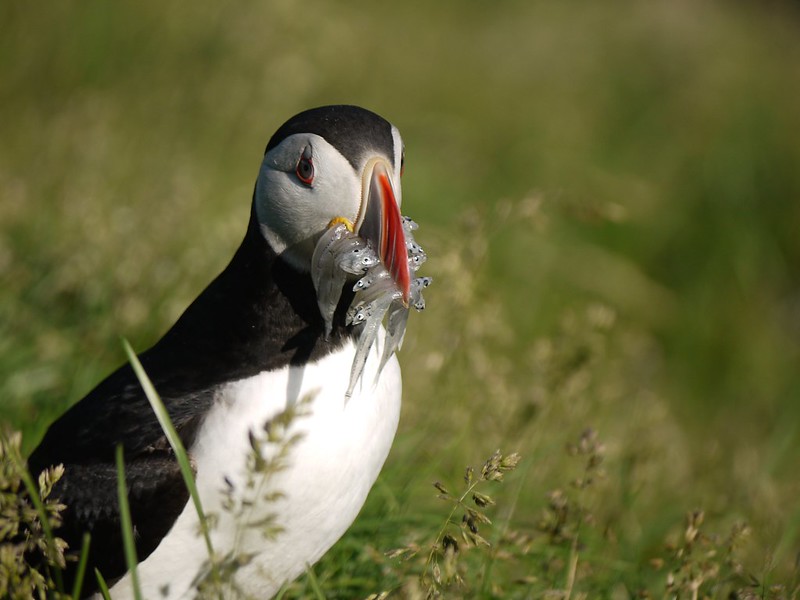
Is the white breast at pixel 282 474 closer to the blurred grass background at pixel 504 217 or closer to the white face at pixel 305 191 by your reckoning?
the white face at pixel 305 191

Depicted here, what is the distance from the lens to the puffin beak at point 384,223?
8.25ft

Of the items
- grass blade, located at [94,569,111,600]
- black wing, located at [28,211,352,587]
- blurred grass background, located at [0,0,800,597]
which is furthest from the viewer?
blurred grass background, located at [0,0,800,597]

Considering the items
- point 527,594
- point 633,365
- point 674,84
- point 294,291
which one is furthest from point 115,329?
point 674,84

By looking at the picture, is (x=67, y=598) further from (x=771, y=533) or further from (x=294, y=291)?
(x=771, y=533)

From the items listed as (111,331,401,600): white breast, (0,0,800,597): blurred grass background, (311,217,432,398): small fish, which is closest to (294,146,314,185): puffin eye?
(311,217,432,398): small fish

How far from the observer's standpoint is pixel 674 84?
33.9ft

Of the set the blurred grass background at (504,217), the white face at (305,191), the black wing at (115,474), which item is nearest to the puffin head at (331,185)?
the white face at (305,191)

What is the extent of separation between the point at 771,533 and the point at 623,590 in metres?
0.51

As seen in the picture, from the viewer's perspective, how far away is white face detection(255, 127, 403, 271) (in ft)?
8.64

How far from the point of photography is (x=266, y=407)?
8.61 ft

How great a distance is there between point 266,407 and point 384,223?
0.53 meters

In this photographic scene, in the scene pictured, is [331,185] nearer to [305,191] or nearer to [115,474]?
[305,191]

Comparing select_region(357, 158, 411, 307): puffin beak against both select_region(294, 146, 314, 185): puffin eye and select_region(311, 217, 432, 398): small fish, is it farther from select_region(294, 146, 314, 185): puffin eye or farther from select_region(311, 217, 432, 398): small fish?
select_region(294, 146, 314, 185): puffin eye

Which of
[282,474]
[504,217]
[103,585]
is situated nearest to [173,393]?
[282,474]
